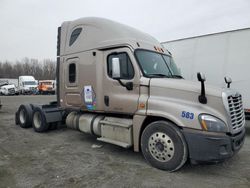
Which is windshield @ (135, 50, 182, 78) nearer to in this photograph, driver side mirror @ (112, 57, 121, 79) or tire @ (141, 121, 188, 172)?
driver side mirror @ (112, 57, 121, 79)

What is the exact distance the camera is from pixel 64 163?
4.75m

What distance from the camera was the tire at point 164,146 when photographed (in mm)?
4113

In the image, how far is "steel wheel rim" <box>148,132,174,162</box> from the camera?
424cm

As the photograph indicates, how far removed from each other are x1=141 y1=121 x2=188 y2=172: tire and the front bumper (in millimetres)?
156

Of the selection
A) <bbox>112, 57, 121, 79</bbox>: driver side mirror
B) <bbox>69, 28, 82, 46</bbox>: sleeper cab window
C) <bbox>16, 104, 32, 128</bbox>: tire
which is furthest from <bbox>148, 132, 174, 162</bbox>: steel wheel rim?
<bbox>16, 104, 32, 128</bbox>: tire

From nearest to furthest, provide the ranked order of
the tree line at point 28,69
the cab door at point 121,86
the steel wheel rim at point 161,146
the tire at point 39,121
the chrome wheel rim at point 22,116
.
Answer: the steel wheel rim at point 161,146
the cab door at point 121,86
the tire at point 39,121
the chrome wheel rim at point 22,116
the tree line at point 28,69

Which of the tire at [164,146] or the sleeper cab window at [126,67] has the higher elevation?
the sleeper cab window at [126,67]

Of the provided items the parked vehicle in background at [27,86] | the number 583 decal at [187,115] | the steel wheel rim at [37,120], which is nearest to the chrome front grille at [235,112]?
the number 583 decal at [187,115]

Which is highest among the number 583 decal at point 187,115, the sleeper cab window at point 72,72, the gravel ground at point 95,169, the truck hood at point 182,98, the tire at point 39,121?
the sleeper cab window at point 72,72

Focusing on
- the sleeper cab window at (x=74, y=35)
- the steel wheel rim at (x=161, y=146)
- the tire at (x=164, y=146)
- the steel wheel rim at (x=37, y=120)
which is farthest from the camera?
the steel wheel rim at (x=37, y=120)

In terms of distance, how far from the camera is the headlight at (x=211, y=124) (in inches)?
151

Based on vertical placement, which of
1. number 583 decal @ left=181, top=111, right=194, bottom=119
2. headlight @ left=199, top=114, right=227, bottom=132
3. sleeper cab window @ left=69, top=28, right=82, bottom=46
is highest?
sleeper cab window @ left=69, top=28, right=82, bottom=46

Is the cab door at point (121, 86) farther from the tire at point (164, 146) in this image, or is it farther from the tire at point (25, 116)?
the tire at point (25, 116)

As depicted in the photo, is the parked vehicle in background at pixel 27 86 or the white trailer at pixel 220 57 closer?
the white trailer at pixel 220 57
